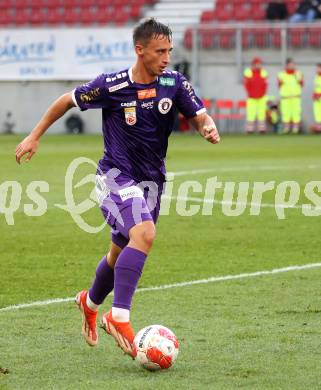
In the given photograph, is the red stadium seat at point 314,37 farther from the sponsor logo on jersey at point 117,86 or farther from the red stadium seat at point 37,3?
the sponsor logo on jersey at point 117,86

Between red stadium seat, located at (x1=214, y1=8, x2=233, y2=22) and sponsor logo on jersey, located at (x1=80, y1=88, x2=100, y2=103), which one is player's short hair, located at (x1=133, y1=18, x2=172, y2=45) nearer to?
sponsor logo on jersey, located at (x1=80, y1=88, x2=100, y2=103)

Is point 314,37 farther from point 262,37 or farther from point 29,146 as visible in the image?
point 29,146

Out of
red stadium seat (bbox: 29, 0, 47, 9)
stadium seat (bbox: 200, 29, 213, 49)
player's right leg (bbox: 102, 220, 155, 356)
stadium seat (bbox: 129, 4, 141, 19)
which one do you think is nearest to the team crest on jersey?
player's right leg (bbox: 102, 220, 155, 356)

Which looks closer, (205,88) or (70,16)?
(205,88)

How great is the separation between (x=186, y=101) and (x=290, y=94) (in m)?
24.9

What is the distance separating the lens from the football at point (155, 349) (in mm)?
6082

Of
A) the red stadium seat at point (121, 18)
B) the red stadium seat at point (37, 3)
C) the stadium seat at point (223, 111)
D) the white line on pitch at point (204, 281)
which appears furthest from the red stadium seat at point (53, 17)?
the white line on pitch at point (204, 281)

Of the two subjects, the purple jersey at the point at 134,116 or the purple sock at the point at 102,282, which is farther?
the purple sock at the point at 102,282

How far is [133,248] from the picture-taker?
6.42m

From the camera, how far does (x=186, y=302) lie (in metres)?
8.16

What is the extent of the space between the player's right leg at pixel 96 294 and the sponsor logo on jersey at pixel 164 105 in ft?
2.78

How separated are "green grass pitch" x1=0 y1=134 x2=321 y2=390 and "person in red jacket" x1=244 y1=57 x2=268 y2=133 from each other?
15.8 m

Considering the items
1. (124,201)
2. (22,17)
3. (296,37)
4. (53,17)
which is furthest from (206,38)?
(124,201)

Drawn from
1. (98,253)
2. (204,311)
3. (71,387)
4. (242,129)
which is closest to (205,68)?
(242,129)
